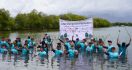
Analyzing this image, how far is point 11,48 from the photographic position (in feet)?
110

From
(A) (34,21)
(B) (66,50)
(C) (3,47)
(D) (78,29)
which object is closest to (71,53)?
(B) (66,50)

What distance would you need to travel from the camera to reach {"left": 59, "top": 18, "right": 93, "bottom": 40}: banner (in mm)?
36594

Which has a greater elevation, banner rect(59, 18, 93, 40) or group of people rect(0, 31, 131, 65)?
banner rect(59, 18, 93, 40)

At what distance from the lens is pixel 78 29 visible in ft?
121

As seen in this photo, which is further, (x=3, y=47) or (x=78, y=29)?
(x=78, y=29)

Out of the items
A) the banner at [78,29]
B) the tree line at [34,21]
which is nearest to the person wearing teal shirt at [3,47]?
the banner at [78,29]

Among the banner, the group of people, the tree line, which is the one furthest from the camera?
the tree line

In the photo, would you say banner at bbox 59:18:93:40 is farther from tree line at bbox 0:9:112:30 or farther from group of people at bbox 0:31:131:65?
tree line at bbox 0:9:112:30

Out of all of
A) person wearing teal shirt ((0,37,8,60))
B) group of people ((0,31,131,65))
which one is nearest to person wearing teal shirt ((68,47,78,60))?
group of people ((0,31,131,65))

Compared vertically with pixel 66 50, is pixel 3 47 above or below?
above

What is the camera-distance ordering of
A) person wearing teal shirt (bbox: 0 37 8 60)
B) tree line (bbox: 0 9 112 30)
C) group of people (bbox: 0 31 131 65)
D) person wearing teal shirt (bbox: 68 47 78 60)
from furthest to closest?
tree line (bbox: 0 9 112 30)
person wearing teal shirt (bbox: 0 37 8 60)
person wearing teal shirt (bbox: 68 47 78 60)
group of people (bbox: 0 31 131 65)

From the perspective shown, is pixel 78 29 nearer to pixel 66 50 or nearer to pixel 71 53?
pixel 66 50

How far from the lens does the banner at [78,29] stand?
36.6m

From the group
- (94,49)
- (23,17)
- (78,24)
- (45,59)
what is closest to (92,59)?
(94,49)
